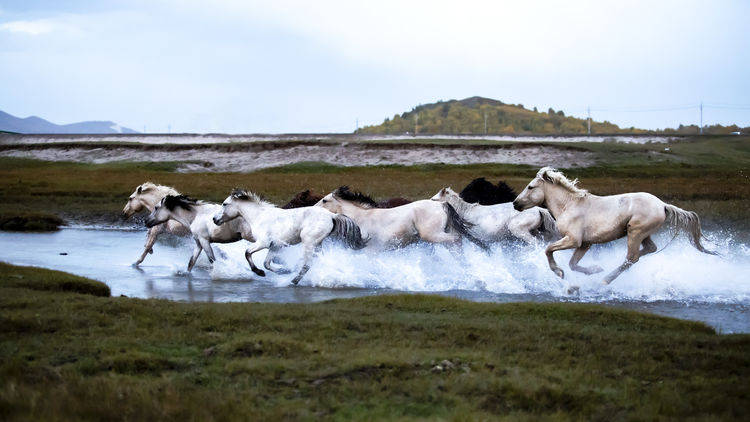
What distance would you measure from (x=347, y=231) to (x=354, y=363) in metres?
6.94

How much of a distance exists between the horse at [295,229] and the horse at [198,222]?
0.69 m

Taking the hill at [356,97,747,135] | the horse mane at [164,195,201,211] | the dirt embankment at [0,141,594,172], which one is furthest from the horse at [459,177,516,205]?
the hill at [356,97,747,135]

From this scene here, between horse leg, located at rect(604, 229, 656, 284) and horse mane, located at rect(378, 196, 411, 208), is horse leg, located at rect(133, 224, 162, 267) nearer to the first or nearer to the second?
horse mane, located at rect(378, 196, 411, 208)

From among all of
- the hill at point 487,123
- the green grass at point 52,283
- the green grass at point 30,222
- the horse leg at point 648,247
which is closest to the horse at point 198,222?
the green grass at point 52,283

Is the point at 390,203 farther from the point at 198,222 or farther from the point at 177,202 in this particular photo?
the point at 177,202

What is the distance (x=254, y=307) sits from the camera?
9.41 m

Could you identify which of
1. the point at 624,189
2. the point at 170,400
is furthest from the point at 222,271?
the point at 624,189

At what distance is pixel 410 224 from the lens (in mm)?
13812

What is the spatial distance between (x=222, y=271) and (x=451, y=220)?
4.21 m

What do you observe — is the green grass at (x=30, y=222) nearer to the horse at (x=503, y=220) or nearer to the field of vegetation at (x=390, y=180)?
the field of vegetation at (x=390, y=180)

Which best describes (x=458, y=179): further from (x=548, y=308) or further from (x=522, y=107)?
(x=522, y=107)

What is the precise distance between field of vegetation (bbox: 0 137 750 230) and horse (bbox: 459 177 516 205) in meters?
7.06

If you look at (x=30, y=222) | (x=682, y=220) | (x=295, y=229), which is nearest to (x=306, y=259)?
(x=295, y=229)

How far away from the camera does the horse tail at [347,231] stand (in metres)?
13.4
